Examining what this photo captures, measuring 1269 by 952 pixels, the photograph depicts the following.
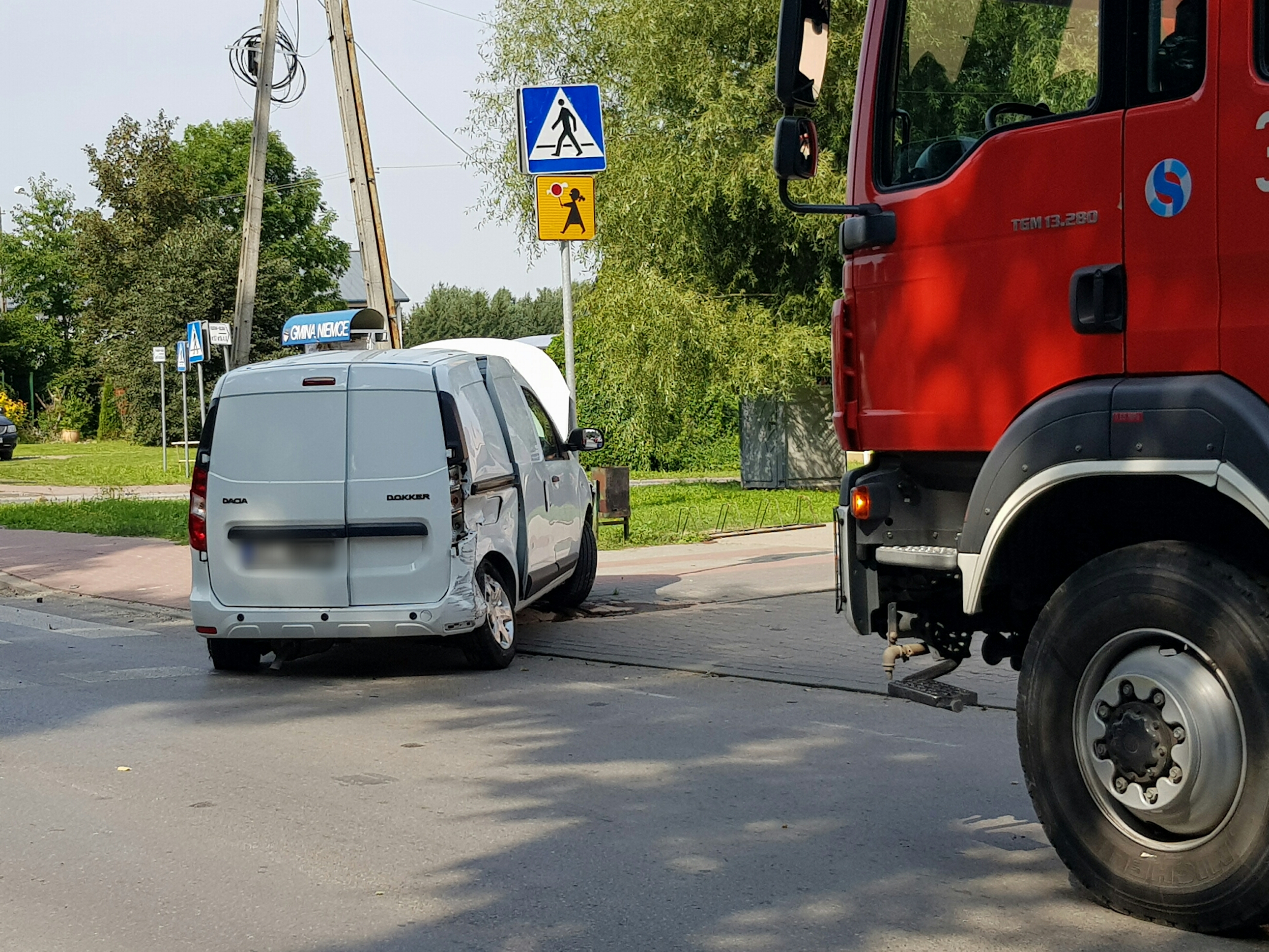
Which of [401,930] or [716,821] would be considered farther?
[716,821]

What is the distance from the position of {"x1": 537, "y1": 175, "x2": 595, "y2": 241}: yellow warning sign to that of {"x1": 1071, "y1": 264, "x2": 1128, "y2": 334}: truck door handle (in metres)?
8.02

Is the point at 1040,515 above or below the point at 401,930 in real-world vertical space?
above

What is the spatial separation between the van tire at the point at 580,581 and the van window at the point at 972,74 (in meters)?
6.73

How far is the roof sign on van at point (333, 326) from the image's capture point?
16.6 metres

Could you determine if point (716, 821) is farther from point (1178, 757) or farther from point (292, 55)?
point (292, 55)

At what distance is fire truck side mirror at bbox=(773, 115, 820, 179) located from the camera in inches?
195

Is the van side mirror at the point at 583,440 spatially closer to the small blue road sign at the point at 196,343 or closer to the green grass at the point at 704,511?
the green grass at the point at 704,511

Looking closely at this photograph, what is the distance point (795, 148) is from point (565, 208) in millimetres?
7321

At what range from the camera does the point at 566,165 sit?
39.9ft

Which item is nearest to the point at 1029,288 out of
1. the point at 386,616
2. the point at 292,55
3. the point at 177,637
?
the point at 386,616

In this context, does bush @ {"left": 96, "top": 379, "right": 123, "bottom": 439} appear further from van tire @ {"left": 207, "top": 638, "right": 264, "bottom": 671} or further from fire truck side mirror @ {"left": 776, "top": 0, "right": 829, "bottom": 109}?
fire truck side mirror @ {"left": 776, "top": 0, "right": 829, "bottom": 109}

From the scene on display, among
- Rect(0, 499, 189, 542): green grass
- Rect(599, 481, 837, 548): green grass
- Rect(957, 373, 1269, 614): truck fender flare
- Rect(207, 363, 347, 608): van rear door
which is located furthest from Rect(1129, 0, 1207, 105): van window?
Rect(0, 499, 189, 542): green grass

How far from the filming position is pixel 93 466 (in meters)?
36.7

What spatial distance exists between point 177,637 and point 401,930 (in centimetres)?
708
